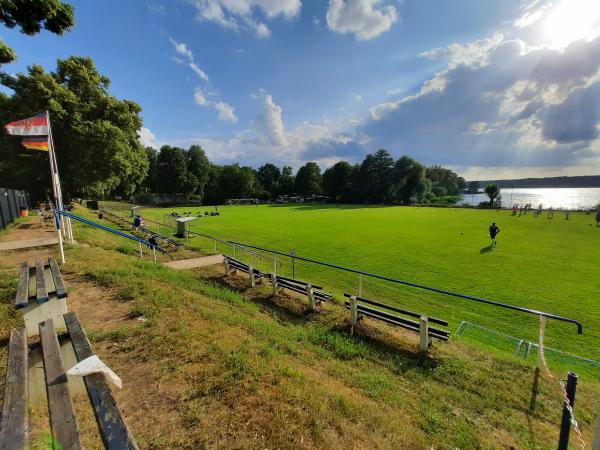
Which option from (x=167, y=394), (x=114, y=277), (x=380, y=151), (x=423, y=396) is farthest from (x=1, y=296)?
(x=380, y=151)

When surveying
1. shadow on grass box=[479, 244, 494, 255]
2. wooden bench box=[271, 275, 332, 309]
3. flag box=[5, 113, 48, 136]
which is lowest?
shadow on grass box=[479, 244, 494, 255]

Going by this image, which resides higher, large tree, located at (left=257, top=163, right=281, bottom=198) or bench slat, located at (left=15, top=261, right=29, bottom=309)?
large tree, located at (left=257, top=163, right=281, bottom=198)

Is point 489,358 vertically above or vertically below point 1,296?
below

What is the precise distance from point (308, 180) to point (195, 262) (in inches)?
3510

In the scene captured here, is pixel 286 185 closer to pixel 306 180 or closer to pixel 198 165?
pixel 306 180

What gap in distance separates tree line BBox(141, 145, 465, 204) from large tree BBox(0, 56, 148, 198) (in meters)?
51.5

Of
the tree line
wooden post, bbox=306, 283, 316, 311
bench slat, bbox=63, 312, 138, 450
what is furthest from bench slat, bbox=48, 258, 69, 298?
Answer: the tree line

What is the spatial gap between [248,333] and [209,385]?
1990 millimetres

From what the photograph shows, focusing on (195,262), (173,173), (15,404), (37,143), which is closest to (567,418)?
(15,404)

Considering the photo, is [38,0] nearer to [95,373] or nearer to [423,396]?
[95,373]

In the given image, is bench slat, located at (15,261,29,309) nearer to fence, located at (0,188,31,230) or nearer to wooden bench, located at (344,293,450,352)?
wooden bench, located at (344,293,450,352)

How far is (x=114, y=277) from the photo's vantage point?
7.41 metres

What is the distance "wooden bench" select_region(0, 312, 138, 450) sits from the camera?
1717 mm

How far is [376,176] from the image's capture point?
270ft
